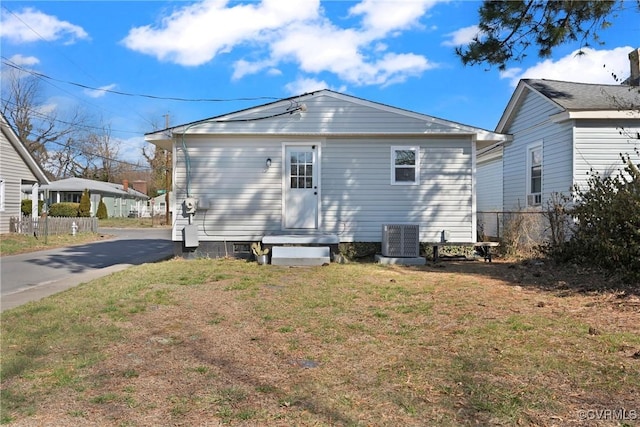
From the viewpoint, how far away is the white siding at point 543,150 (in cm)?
1193

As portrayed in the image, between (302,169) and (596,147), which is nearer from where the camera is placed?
(302,169)

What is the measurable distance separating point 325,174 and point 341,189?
1.71 ft

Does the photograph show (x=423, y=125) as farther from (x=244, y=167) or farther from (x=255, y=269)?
(x=255, y=269)

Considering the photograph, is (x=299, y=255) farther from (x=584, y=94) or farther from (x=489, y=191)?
(x=489, y=191)

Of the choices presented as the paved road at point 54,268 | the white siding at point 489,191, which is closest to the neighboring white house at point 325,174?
the paved road at point 54,268

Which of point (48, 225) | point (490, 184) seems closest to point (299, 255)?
point (490, 184)

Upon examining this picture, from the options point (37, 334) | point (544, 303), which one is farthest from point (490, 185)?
point (37, 334)

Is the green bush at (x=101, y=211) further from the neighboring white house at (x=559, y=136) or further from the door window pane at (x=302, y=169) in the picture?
the door window pane at (x=302, y=169)

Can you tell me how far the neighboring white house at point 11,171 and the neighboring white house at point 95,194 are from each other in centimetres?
1657

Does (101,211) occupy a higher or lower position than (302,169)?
lower

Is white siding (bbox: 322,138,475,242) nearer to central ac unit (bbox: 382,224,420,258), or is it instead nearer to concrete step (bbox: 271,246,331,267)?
central ac unit (bbox: 382,224,420,258)

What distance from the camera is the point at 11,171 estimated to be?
19969mm

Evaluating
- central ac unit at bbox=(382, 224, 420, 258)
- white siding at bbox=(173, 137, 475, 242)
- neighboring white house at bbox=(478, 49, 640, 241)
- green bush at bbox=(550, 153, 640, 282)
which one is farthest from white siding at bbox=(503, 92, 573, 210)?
central ac unit at bbox=(382, 224, 420, 258)

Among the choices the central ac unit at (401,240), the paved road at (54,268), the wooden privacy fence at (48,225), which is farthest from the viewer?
the wooden privacy fence at (48,225)
